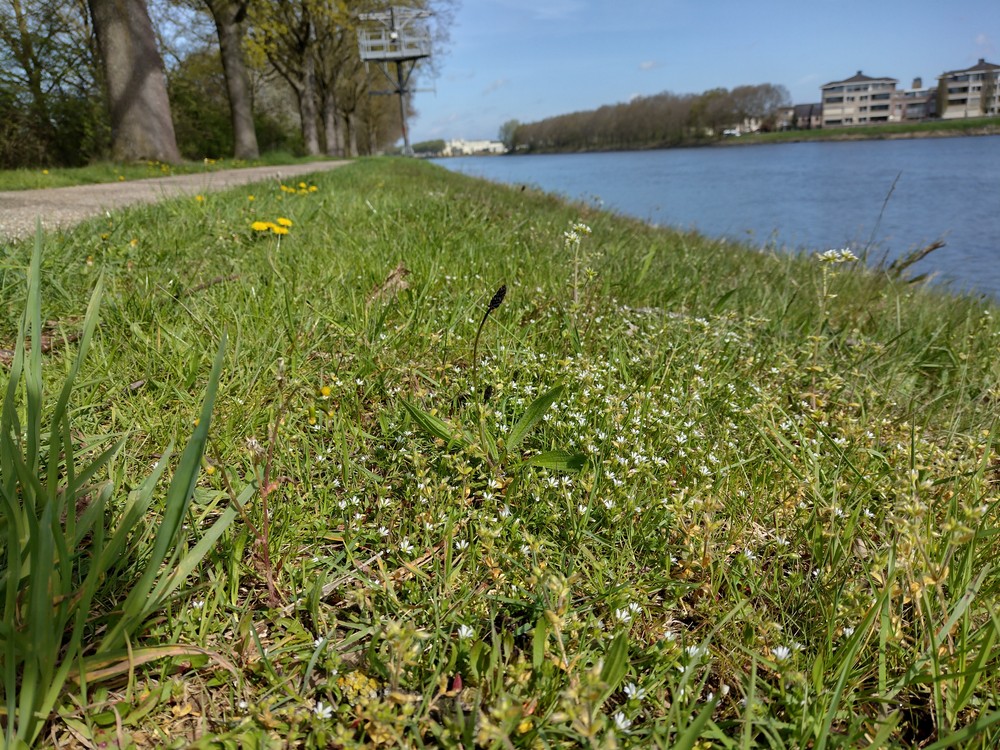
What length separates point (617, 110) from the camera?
9394 cm

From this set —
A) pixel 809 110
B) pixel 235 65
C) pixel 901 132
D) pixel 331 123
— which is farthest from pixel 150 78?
pixel 809 110

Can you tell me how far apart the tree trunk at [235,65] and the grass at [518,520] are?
630 inches

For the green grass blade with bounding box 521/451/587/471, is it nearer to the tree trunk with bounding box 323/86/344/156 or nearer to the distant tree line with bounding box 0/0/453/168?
the distant tree line with bounding box 0/0/453/168

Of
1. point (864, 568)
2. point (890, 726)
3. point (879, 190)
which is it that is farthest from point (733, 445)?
point (879, 190)

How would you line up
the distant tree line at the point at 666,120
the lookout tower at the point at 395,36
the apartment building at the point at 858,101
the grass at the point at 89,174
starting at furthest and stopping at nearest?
the apartment building at the point at 858,101 < the distant tree line at the point at 666,120 < the lookout tower at the point at 395,36 < the grass at the point at 89,174

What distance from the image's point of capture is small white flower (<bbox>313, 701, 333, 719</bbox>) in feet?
2.73

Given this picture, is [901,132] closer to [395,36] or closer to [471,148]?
[395,36]

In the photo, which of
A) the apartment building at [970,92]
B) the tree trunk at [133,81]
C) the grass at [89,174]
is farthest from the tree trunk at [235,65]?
the apartment building at [970,92]

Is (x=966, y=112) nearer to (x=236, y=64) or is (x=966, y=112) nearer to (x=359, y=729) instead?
(x=236, y=64)

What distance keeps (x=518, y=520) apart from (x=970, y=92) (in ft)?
384

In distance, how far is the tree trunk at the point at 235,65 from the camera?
15.2m

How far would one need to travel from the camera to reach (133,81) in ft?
33.0

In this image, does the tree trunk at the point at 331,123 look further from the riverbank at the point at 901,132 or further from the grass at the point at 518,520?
the riverbank at the point at 901,132

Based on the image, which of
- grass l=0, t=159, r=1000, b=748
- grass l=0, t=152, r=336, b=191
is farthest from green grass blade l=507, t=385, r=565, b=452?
grass l=0, t=152, r=336, b=191
